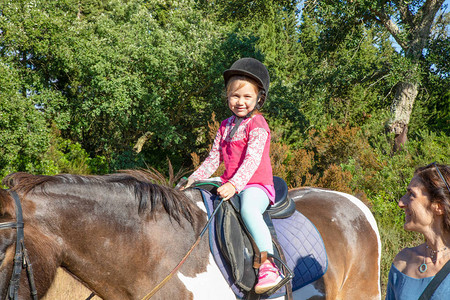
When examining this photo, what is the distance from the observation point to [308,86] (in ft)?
37.3

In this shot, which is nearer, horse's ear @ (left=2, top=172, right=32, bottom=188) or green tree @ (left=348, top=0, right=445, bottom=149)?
horse's ear @ (left=2, top=172, right=32, bottom=188)

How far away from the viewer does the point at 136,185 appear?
7.25 feet

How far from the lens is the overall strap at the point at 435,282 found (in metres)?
1.57

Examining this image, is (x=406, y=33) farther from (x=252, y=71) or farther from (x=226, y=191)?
(x=226, y=191)

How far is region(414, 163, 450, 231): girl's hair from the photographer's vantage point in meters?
1.68

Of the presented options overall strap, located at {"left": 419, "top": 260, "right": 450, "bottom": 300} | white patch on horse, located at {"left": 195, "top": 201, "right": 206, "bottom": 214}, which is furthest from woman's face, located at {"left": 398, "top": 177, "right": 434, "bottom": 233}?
white patch on horse, located at {"left": 195, "top": 201, "right": 206, "bottom": 214}

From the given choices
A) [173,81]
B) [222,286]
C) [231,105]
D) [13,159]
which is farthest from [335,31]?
[13,159]

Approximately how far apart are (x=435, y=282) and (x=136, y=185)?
157 cm

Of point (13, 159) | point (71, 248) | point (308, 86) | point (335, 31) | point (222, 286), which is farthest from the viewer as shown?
point (13, 159)

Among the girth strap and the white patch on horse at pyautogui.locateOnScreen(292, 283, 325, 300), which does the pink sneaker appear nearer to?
the white patch on horse at pyautogui.locateOnScreen(292, 283, 325, 300)

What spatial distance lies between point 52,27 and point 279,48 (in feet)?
37.7

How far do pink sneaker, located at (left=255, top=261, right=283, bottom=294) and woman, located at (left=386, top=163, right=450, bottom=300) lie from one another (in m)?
0.70

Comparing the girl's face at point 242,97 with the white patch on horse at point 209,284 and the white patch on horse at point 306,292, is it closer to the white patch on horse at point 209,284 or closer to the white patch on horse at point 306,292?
the white patch on horse at point 209,284

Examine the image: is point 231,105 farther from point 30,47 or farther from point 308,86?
point 30,47
